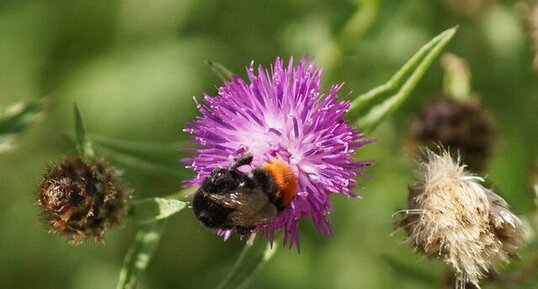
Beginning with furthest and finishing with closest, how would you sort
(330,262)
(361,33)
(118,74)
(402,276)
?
(118,74), (330,262), (361,33), (402,276)

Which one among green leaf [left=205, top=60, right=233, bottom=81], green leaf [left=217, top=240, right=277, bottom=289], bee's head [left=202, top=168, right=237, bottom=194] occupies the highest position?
green leaf [left=205, top=60, right=233, bottom=81]

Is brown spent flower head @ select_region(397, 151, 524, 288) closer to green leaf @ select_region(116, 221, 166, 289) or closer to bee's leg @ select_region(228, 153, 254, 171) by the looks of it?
bee's leg @ select_region(228, 153, 254, 171)

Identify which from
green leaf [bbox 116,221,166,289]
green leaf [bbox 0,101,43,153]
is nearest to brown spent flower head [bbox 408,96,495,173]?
green leaf [bbox 116,221,166,289]

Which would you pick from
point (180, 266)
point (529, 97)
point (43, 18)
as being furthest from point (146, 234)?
point (529, 97)

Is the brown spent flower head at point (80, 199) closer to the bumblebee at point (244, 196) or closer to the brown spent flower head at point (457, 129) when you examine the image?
the bumblebee at point (244, 196)

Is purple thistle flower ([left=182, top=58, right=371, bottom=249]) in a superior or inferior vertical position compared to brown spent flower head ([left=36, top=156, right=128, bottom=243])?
superior

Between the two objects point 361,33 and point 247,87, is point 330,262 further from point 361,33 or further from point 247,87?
point 247,87

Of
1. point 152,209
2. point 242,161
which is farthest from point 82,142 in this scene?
point 242,161

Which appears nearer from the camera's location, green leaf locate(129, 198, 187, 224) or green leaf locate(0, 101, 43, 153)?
green leaf locate(129, 198, 187, 224)

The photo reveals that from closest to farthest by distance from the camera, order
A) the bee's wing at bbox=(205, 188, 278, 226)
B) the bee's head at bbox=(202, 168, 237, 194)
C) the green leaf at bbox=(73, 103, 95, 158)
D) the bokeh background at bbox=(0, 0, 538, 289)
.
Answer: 1. the bee's wing at bbox=(205, 188, 278, 226)
2. the bee's head at bbox=(202, 168, 237, 194)
3. the green leaf at bbox=(73, 103, 95, 158)
4. the bokeh background at bbox=(0, 0, 538, 289)
